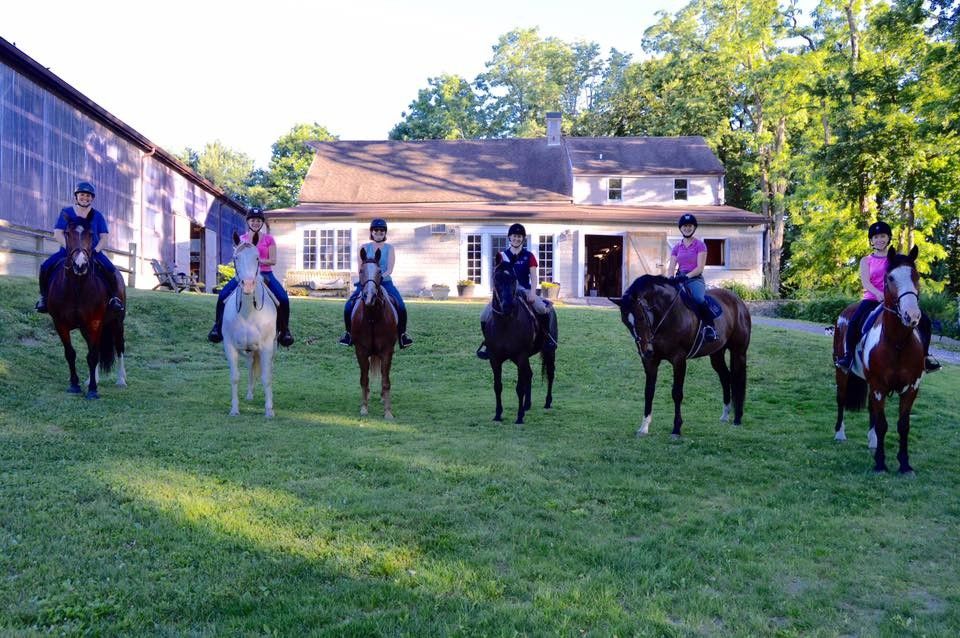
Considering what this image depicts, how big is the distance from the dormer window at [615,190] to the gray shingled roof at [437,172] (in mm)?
1716

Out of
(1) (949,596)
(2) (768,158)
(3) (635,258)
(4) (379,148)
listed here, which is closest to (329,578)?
(1) (949,596)

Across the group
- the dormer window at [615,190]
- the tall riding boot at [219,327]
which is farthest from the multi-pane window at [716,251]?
the tall riding boot at [219,327]

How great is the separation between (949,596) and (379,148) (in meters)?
31.3

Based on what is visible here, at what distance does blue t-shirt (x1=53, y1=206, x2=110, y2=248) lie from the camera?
952cm

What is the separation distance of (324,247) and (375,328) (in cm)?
1881

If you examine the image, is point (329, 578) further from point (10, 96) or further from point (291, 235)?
point (291, 235)

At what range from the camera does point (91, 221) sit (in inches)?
384

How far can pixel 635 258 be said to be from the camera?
27.4m

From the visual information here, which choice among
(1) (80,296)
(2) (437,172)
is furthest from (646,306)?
(2) (437,172)

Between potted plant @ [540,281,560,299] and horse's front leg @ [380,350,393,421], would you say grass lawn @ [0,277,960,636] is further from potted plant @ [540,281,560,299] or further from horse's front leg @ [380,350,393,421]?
potted plant @ [540,281,560,299]

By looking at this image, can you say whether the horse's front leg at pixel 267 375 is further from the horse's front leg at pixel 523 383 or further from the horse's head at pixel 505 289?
the horse's front leg at pixel 523 383

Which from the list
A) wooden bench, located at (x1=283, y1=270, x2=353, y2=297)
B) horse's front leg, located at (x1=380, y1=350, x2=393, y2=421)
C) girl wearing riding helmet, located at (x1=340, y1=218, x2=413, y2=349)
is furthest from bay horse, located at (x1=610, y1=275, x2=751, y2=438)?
wooden bench, located at (x1=283, y1=270, x2=353, y2=297)

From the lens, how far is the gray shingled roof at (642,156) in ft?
97.8

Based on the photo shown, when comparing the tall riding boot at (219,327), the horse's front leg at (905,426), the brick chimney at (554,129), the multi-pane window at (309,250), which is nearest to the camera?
the horse's front leg at (905,426)
